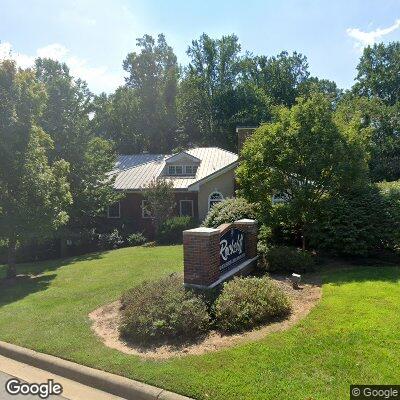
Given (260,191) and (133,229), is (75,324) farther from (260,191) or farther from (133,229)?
(133,229)

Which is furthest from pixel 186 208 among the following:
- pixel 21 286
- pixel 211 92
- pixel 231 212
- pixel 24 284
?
pixel 211 92

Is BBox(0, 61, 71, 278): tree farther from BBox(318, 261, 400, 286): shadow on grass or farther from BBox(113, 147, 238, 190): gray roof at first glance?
BBox(113, 147, 238, 190): gray roof

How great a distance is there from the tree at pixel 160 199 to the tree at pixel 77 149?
2776 mm

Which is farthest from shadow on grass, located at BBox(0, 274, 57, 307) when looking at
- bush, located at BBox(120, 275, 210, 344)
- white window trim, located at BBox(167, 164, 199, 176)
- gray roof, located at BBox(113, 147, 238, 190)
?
white window trim, located at BBox(167, 164, 199, 176)

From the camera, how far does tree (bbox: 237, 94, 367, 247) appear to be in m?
11.4

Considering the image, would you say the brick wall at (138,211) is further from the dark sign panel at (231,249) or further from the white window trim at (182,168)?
the dark sign panel at (231,249)

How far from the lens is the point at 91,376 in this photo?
5758mm

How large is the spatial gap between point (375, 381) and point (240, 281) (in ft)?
10.9

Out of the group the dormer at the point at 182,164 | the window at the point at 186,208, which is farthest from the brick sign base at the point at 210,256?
the dormer at the point at 182,164

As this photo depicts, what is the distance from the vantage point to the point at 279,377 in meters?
5.09

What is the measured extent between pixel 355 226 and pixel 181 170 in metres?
16.9

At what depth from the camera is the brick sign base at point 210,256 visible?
788 centimetres

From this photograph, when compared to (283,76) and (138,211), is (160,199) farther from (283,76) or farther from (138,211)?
(283,76)

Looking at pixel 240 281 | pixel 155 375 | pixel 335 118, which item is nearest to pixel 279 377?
pixel 155 375
